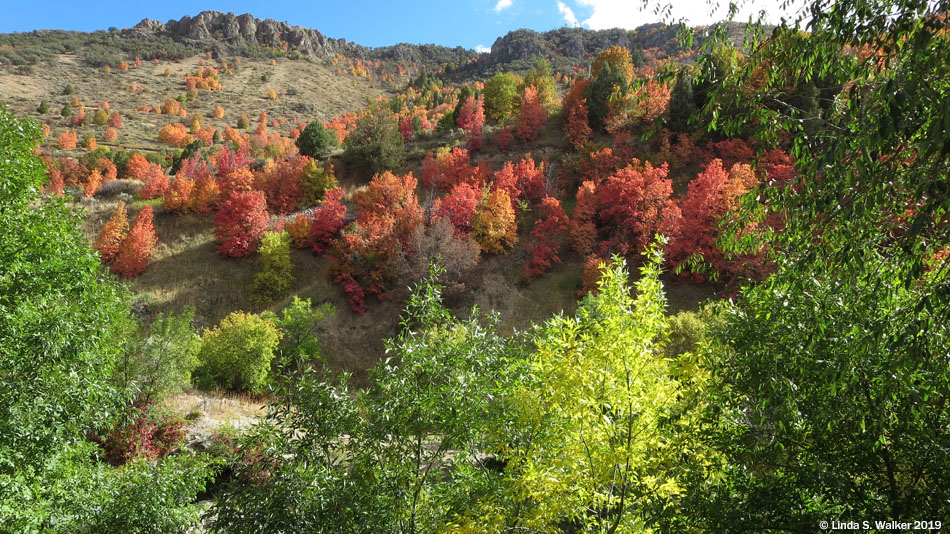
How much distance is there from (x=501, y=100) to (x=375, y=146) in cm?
2215

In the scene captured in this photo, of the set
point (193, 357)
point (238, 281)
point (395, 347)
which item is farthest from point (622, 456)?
point (238, 281)

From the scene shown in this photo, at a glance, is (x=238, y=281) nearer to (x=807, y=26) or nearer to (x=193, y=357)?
(x=193, y=357)

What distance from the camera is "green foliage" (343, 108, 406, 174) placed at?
5316 cm

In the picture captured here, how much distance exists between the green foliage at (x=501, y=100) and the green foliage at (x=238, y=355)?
48.3m

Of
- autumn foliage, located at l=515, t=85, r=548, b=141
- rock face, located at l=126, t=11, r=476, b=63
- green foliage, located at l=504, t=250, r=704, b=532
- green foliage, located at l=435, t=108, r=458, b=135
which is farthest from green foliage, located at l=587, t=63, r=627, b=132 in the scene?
rock face, located at l=126, t=11, r=476, b=63

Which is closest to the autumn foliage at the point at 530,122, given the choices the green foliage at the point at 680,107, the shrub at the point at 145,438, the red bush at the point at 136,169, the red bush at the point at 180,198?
the green foliage at the point at 680,107

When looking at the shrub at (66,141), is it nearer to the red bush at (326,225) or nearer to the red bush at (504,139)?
the red bush at (326,225)

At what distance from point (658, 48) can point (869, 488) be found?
154027 millimetres

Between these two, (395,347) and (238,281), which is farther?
(238,281)

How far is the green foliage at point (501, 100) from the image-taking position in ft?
214

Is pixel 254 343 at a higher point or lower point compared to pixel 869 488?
lower

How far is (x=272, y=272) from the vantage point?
118ft

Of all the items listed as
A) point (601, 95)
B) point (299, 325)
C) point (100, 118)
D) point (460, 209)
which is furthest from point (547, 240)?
point (100, 118)

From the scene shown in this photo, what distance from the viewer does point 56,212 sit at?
962 cm
